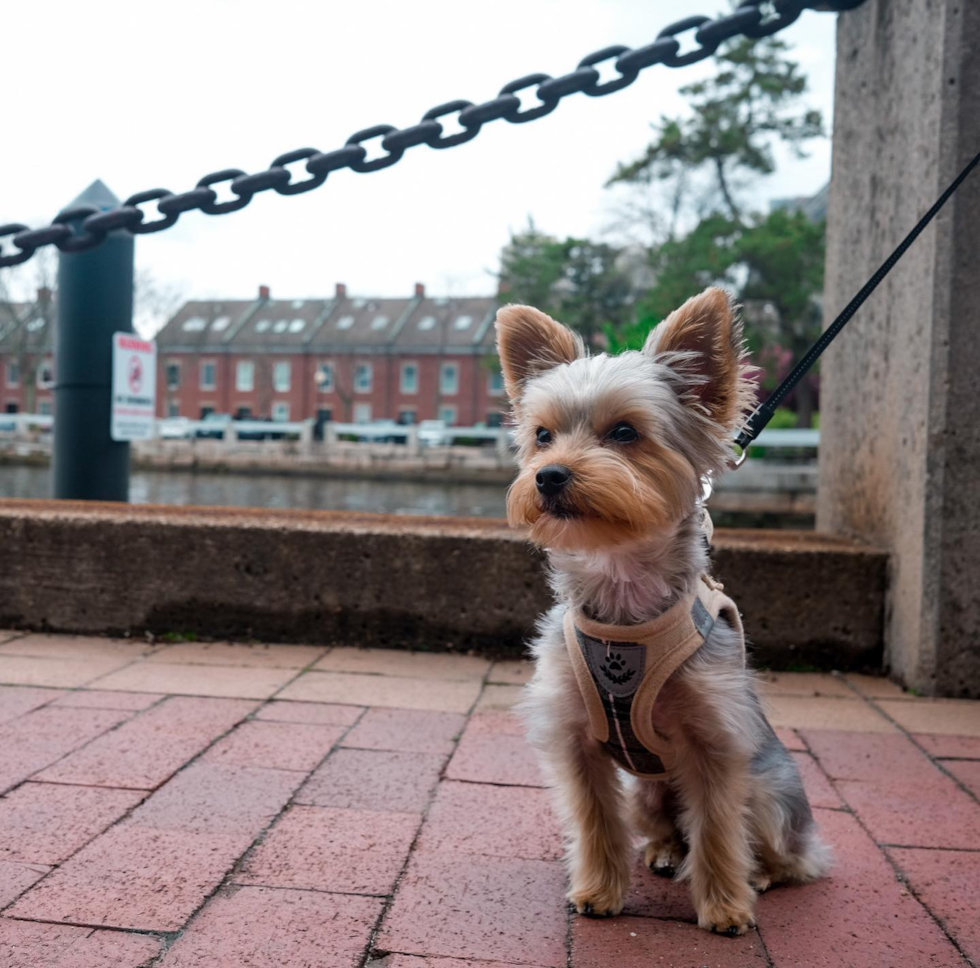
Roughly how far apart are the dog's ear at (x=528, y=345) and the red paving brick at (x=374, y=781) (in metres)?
1.39

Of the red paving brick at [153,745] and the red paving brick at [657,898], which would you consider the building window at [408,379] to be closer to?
the red paving brick at [153,745]

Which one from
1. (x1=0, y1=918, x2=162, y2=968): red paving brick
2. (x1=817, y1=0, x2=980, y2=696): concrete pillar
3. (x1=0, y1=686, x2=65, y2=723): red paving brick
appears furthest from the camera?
(x1=817, y1=0, x2=980, y2=696): concrete pillar

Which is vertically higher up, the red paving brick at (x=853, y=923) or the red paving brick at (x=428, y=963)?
the red paving brick at (x=428, y=963)

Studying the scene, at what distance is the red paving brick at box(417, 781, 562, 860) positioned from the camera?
2.77 meters

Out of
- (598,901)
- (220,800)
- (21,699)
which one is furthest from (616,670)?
(21,699)

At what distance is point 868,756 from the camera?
3635mm

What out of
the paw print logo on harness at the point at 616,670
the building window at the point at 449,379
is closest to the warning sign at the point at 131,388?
the paw print logo on harness at the point at 616,670

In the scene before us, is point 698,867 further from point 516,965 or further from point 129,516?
point 129,516

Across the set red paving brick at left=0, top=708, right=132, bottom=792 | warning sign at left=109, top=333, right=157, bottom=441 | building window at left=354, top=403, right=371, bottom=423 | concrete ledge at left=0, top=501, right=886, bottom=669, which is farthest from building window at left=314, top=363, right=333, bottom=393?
red paving brick at left=0, top=708, right=132, bottom=792

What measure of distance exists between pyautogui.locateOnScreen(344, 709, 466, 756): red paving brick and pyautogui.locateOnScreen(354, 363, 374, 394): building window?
69019mm

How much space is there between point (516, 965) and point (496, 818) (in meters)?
0.88

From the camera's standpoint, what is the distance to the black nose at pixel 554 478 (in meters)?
2.22

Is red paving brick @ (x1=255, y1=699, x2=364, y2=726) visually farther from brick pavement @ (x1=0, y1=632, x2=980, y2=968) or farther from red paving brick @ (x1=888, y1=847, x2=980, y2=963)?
red paving brick @ (x1=888, y1=847, x2=980, y2=963)

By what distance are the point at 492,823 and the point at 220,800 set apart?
86cm
